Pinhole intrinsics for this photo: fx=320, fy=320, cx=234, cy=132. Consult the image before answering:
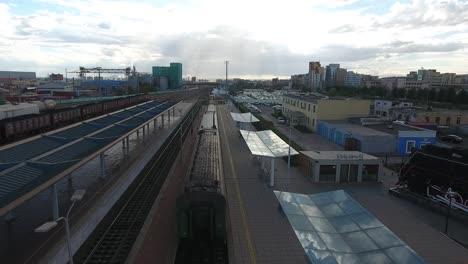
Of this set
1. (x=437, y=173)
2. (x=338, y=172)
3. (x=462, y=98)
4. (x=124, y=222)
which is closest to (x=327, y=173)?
(x=338, y=172)

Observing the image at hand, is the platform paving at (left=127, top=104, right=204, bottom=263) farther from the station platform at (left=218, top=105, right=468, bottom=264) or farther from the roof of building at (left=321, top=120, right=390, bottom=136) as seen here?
the roof of building at (left=321, top=120, right=390, bottom=136)

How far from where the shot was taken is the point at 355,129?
3525 centimetres

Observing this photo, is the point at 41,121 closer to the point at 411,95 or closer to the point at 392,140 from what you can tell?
the point at 392,140

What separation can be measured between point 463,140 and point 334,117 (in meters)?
14.9

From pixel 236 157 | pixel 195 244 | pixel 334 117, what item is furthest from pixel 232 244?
pixel 334 117

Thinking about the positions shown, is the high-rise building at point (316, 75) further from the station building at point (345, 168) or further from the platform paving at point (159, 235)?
the platform paving at point (159, 235)

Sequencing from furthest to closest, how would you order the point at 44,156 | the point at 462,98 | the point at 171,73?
the point at 171,73, the point at 462,98, the point at 44,156

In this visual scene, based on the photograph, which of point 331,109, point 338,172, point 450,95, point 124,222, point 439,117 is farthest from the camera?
point 450,95

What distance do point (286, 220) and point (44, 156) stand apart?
11.6 meters

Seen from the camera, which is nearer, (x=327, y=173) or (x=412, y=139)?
(x=327, y=173)

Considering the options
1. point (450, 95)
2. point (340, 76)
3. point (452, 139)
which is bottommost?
point (452, 139)

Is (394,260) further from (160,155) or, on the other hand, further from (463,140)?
(463,140)

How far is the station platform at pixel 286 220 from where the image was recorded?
515 inches

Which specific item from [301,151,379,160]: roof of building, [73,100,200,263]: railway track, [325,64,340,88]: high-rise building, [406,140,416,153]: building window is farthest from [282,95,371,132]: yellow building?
[325,64,340,88]: high-rise building
